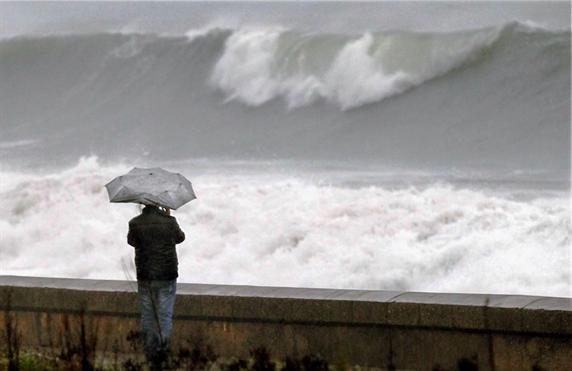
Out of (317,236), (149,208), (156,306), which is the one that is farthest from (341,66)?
(156,306)

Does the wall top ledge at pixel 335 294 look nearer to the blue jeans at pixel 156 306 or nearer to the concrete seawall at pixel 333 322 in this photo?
the concrete seawall at pixel 333 322

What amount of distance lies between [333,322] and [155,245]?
111 centimetres

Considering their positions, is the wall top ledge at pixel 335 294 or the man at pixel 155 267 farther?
the man at pixel 155 267

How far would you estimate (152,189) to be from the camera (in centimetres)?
920

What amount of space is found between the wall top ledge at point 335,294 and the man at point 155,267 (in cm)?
48

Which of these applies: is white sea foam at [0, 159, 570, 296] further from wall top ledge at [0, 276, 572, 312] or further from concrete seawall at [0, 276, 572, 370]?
concrete seawall at [0, 276, 572, 370]

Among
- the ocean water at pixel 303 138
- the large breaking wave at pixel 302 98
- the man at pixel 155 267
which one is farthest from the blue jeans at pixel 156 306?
the large breaking wave at pixel 302 98

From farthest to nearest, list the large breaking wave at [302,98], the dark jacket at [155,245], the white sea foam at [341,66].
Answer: the white sea foam at [341,66] → the large breaking wave at [302,98] → the dark jacket at [155,245]

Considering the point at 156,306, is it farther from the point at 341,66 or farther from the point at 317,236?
the point at 341,66

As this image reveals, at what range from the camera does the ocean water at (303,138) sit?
17.8 m

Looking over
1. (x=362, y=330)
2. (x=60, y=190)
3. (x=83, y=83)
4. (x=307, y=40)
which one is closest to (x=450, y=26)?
(x=307, y=40)

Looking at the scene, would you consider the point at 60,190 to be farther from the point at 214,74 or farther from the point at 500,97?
the point at 214,74

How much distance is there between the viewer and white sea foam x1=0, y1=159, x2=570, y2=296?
1631cm

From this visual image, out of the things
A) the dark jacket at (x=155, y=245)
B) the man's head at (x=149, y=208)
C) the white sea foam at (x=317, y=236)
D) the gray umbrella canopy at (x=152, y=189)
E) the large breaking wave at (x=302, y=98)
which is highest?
the large breaking wave at (x=302, y=98)
